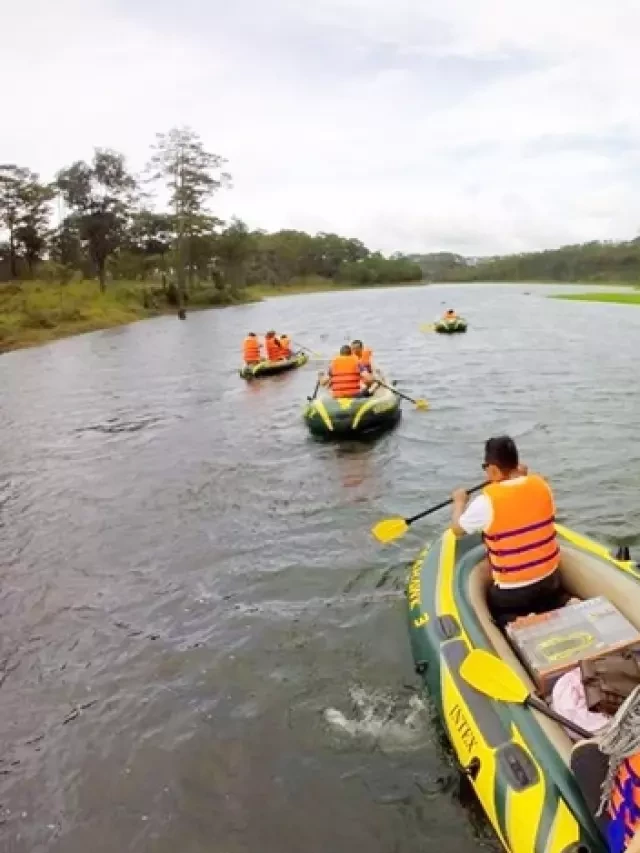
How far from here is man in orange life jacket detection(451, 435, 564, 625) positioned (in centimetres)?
452

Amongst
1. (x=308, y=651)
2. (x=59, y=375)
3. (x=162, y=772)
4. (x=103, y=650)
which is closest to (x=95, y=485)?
(x=103, y=650)

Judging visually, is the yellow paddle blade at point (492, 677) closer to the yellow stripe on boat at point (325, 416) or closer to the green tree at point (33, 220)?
the yellow stripe on boat at point (325, 416)

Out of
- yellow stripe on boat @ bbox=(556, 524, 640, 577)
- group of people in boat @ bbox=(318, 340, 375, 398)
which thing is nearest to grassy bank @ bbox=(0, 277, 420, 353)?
group of people in boat @ bbox=(318, 340, 375, 398)

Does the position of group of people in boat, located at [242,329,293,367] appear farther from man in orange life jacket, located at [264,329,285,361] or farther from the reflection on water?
the reflection on water

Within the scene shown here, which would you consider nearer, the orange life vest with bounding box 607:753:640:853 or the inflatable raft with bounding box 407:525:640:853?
the orange life vest with bounding box 607:753:640:853

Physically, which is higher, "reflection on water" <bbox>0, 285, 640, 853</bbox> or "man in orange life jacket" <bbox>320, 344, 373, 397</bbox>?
"man in orange life jacket" <bbox>320, 344, 373, 397</bbox>

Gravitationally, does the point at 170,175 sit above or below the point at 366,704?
above

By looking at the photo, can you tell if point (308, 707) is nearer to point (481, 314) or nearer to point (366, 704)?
point (366, 704)

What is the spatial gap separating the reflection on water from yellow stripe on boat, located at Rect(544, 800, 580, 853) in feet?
2.72

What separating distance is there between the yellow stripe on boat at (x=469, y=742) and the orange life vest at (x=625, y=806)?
2.72 ft

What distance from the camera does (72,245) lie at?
2183 inches

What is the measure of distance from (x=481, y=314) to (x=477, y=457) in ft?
98.6

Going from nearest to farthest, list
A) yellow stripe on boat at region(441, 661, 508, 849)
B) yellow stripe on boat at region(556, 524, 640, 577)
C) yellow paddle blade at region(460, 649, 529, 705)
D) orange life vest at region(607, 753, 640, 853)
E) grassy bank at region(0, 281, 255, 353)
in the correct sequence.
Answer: orange life vest at region(607, 753, 640, 853), yellow stripe on boat at region(441, 661, 508, 849), yellow paddle blade at region(460, 649, 529, 705), yellow stripe on boat at region(556, 524, 640, 577), grassy bank at region(0, 281, 255, 353)

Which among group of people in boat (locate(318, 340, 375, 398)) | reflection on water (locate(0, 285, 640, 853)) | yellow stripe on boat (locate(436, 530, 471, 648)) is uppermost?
group of people in boat (locate(318, 340, 375, 398))
